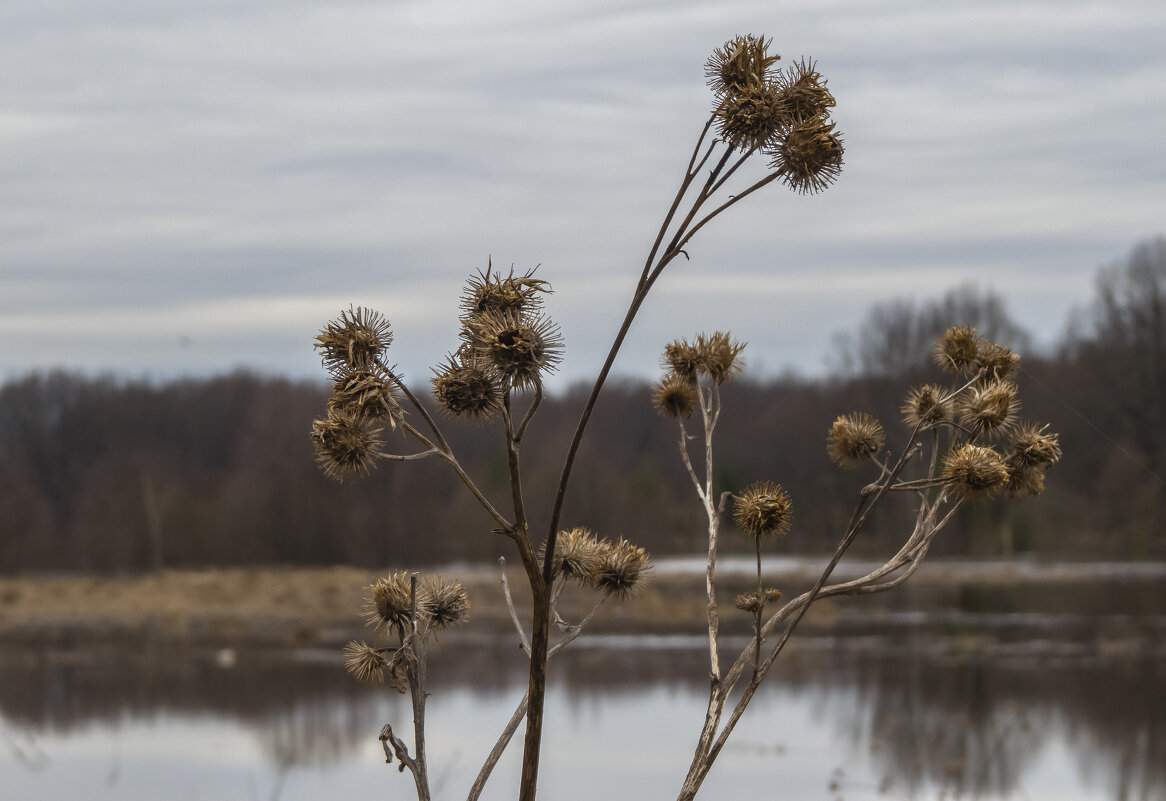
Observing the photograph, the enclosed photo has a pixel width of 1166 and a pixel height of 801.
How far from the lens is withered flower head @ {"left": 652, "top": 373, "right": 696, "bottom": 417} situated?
4105 millimetres

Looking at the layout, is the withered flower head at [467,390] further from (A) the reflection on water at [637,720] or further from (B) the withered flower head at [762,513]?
(A) the reflection on water at [637,720]

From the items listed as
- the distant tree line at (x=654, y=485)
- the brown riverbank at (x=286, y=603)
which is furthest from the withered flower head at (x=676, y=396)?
the distant tree line at (x=654, y=485)

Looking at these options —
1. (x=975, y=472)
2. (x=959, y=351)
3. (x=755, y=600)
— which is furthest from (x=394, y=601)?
(x=959, y=351)

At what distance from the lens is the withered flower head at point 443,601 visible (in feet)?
12.0

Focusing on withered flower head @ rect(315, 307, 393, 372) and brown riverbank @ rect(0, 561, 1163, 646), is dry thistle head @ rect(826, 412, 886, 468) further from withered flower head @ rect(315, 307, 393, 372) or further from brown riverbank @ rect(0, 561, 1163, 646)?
brown riverbank @ rect(0, 561, 1163, 646)

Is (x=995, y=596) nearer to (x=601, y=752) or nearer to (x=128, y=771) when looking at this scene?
(x=601, y=752)

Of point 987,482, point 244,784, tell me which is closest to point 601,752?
point 244,784

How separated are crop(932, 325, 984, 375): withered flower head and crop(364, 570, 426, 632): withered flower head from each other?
Answer: 1645 millimetres

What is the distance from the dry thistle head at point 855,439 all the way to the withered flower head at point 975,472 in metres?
0.44

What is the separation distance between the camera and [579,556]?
12.0ft

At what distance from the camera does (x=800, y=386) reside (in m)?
65.6

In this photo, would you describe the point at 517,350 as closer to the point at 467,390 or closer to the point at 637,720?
the point at 467,390

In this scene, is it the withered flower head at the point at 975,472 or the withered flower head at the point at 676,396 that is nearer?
the withered flower head at the point at 975,472

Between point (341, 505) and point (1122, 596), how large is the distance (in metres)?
25.1
